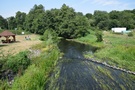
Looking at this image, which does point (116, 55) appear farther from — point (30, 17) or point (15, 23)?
point (15, 23)

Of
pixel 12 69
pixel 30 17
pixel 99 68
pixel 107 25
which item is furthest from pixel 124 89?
pixel 107 25

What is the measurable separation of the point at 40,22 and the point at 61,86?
4966cm

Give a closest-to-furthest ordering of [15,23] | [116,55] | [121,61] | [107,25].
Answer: [121,61] → [116,55] → [107,25] → [15,23]

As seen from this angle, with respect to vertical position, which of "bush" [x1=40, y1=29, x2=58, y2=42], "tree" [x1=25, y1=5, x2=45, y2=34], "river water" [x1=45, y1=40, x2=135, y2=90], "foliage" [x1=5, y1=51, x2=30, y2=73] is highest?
"tree" [x1=25, y1=5, x2=45, y2=34]

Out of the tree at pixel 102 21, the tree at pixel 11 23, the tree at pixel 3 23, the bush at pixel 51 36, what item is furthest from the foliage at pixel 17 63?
the tree at pixel 3 23

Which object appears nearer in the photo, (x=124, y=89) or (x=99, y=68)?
(x=124, y=89)

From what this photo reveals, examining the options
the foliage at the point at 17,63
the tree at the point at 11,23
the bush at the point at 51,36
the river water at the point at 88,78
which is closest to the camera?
the river water at the point at 88,78

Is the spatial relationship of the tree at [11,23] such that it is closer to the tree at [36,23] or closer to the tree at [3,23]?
the tree at [3,23]

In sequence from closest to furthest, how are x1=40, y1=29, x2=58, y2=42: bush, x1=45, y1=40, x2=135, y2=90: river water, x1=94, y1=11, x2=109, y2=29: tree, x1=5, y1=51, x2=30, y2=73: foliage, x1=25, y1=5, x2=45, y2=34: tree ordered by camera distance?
x1=45, y1=40, x2=135, y2=90: river water → x1=5, y1=51, x2=30, y2=73: foliage → x1=40, y1=29, x2=58, y2=42: bush → x1=25, y1=5, x2=45, y2=34: tree → x1=94, y1=11, x2=109, y2=29: tree

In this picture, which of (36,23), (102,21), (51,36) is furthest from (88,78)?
(102,21)

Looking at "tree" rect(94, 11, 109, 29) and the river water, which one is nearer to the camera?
the river water

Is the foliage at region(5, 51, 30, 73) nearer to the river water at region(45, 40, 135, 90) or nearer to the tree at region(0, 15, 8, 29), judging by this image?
the river water at region(45, 40, 135, 90)

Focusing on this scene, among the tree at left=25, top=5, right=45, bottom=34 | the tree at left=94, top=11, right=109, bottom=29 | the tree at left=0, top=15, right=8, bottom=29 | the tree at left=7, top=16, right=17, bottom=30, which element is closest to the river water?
the tree at left=25, top=5, right=45, bottom=34

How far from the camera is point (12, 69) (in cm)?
1658
